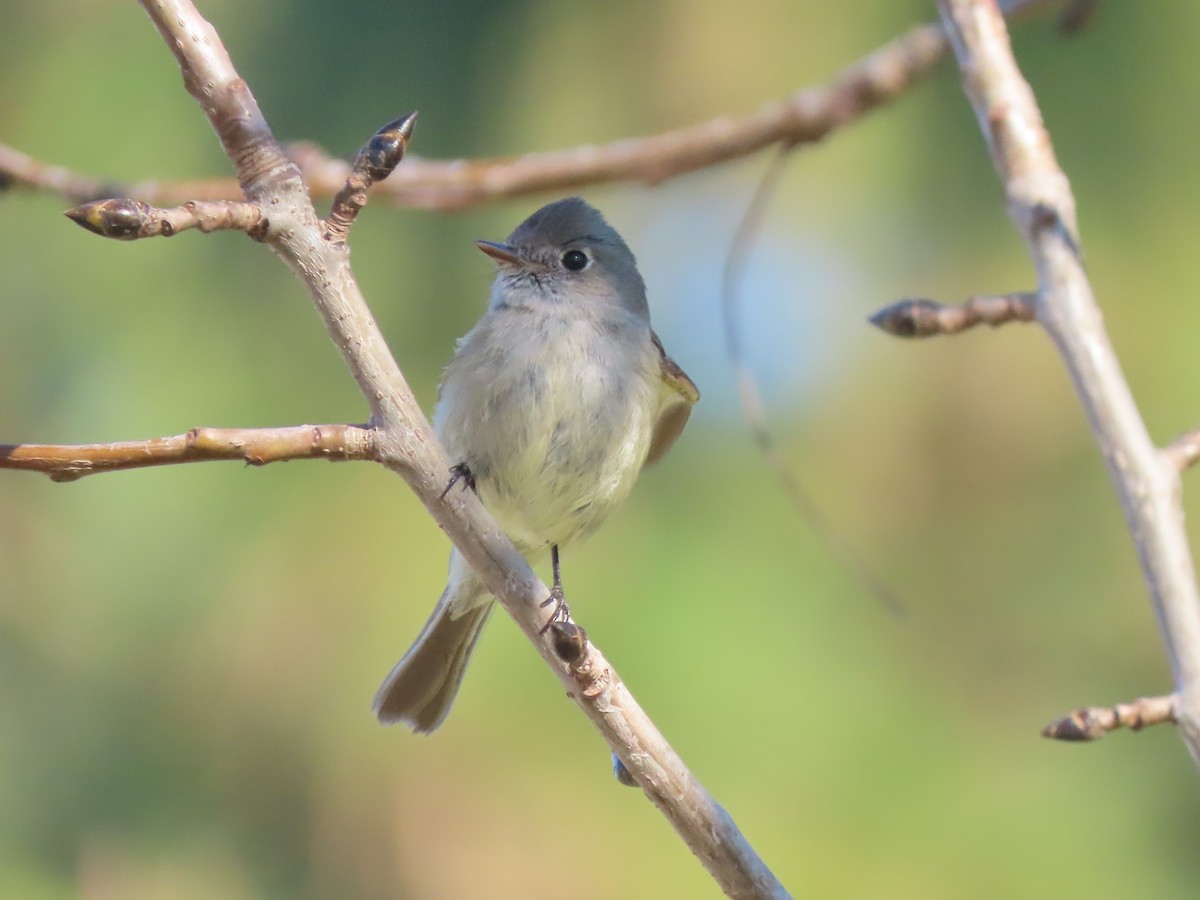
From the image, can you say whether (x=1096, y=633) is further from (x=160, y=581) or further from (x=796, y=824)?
(x=160, y=581)

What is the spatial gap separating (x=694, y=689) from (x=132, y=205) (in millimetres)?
2116

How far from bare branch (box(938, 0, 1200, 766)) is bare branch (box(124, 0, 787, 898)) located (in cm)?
50

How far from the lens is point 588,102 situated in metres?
3.71

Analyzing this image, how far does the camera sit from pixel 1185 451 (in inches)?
58.6

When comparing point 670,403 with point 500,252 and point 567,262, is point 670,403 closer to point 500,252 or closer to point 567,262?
point 567,262

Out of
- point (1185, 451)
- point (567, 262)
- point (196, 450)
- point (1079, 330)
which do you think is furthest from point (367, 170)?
point (567, 262)

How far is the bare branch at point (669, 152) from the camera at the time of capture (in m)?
2.50

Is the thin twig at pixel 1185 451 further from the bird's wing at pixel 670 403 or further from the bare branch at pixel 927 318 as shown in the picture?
the bird's wing at pixel 670 403

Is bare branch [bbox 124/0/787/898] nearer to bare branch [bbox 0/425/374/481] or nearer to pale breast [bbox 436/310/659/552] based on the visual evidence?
bare branch [bbox 0/425/374/481]

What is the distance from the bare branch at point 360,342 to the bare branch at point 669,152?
1122 millimetres

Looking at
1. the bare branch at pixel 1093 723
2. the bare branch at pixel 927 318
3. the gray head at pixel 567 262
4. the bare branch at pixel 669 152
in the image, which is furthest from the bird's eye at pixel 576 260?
the bare branch at pixel 1093 723

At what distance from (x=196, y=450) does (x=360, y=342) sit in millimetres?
193

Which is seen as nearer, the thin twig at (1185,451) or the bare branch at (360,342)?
the bare branch at (360,342)

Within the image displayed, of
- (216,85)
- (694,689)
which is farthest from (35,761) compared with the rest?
(216,85)
